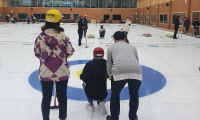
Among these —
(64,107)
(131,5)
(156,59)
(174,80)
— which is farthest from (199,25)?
(131,5)

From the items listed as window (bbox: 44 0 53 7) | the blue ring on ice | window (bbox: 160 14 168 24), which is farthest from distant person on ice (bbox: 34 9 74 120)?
window (bbox: 44 0 53 7)

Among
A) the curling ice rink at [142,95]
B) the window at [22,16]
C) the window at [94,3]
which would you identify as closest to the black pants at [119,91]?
the curling ice rink at [142,95]

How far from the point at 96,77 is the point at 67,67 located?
0.76 meters

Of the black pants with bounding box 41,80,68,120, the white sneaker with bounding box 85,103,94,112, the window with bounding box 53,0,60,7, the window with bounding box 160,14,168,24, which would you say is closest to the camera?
the black pants with bounding box 41,80,68,120

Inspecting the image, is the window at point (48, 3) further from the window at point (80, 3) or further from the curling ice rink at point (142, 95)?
the curling ice rink at point (142, 95)

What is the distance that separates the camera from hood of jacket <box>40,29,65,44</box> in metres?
2.60


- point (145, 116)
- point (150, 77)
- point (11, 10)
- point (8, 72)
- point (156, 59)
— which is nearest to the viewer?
point (145, 116)

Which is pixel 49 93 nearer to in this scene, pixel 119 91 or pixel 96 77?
pixel 96 77

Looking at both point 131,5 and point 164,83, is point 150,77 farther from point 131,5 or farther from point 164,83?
point 131,5

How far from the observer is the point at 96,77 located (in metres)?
3.45

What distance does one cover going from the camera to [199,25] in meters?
18.5

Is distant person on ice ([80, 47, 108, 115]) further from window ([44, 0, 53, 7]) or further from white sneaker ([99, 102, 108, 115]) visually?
window ([44, 0, 53, 7])

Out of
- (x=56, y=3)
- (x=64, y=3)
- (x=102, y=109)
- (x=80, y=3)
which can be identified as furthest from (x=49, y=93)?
(x=56, y=3)

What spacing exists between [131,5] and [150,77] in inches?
1714
